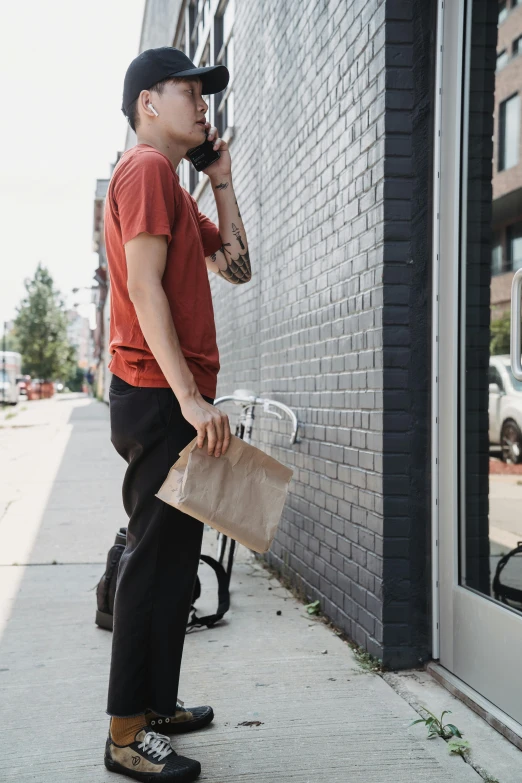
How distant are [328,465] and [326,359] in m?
0.52

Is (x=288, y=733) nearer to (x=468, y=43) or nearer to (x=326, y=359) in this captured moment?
(x=326, y=359)

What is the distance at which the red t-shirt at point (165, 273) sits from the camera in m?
2.25

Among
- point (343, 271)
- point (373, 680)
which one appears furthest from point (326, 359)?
point (373, 680)

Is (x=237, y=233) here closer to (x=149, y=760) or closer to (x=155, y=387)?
(x=155, y=387)

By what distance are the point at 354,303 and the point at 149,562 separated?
1.61 metres

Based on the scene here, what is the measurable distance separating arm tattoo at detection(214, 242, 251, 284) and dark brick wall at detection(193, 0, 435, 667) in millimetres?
565

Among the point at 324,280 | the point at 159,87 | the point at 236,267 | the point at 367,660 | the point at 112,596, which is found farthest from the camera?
the point at 324,280

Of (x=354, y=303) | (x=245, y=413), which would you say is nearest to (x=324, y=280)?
(x=354, y=303)

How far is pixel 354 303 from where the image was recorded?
11.4 ft

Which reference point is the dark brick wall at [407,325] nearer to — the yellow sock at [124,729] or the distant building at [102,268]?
the yellow sock at [124,729]

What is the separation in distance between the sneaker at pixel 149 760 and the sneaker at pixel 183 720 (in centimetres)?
17

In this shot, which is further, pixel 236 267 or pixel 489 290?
pixel 489 290

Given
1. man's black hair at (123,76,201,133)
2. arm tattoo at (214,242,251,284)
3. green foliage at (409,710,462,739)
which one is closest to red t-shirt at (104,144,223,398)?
man's black hair at (123,76,201,133)

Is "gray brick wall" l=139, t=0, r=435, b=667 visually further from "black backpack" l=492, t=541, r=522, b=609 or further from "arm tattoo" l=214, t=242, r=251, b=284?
"arm tattoo" l=214, t=242, r=251, b=284
